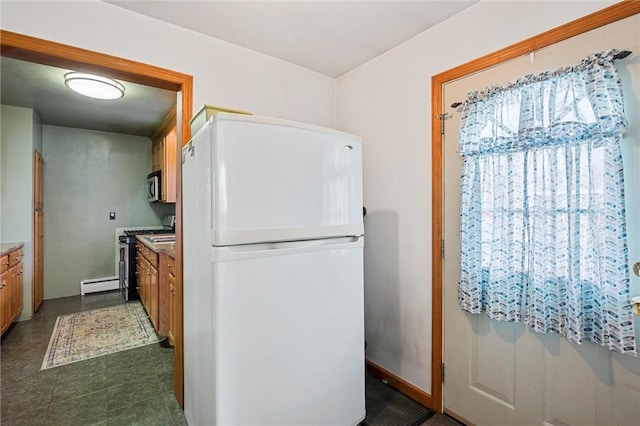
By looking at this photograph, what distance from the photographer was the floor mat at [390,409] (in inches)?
71.1

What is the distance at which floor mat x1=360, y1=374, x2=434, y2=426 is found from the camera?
5.92ft

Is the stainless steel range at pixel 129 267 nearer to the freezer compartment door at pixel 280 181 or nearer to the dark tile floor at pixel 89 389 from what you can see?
the dark tile floor at pixel 89 389

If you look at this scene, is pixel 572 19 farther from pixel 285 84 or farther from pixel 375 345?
pixel 375 345

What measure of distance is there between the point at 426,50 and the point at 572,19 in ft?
2.50

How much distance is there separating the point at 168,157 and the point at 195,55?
84.8 inches

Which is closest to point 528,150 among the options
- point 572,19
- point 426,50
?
point 572,19

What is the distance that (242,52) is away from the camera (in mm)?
2135

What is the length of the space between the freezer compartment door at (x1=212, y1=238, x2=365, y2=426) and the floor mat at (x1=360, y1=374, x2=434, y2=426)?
0.33 metres

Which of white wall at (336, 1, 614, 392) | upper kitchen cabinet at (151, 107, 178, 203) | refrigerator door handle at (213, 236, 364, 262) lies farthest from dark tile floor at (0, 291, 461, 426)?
upper kitchen cabinet at (151, 107, 178, 203)

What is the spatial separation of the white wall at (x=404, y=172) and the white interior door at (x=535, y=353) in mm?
150

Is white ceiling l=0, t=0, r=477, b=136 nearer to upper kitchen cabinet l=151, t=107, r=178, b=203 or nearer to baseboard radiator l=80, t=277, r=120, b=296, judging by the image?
upper kitchen cabinet l=151, t=107, r=178, b=203

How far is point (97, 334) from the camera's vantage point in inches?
121

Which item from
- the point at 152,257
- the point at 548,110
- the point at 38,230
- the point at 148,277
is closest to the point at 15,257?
the point at 38,230

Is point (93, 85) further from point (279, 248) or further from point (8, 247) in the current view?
point (279, 248)
